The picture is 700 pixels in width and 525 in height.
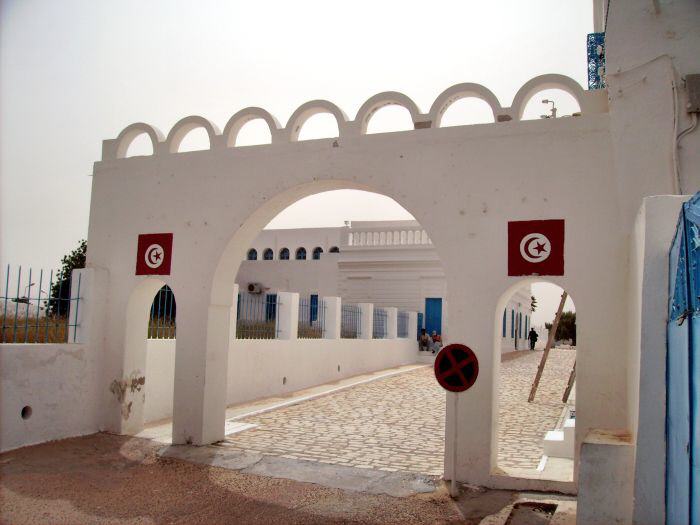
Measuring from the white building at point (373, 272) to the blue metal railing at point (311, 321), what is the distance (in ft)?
17.3

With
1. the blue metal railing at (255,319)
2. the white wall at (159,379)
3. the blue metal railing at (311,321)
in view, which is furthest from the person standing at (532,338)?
the white wall at (159,379)

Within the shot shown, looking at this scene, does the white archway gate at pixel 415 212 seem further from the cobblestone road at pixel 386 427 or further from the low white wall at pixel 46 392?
the cobblestone road at pixel 386 427

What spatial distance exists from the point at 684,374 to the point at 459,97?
4742 mm

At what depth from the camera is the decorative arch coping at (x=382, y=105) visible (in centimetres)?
759

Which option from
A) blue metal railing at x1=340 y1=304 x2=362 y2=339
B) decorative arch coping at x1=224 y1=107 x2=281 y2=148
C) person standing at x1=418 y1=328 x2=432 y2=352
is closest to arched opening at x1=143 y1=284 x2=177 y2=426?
decorative arch coping at x1=224 y1=107 x2=281 y2=148

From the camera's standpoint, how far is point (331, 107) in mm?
8062

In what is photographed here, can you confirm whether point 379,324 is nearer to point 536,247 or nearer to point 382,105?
point 382,105

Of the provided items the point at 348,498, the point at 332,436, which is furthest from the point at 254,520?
the point at 332,436

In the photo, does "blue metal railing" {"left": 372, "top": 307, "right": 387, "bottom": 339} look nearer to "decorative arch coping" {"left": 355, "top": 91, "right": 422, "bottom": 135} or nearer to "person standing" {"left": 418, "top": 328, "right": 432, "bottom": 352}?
"person standing" {"left": 418, "top": 328, "right": 432, "bottom": 352}

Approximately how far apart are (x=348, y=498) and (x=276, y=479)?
1048 millimetres

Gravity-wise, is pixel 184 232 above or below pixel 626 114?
below

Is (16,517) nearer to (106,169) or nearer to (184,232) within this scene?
(184,232)

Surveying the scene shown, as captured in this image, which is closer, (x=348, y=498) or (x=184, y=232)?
(x=348, y=498)

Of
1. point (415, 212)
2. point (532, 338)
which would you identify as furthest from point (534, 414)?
point (532, 338)
